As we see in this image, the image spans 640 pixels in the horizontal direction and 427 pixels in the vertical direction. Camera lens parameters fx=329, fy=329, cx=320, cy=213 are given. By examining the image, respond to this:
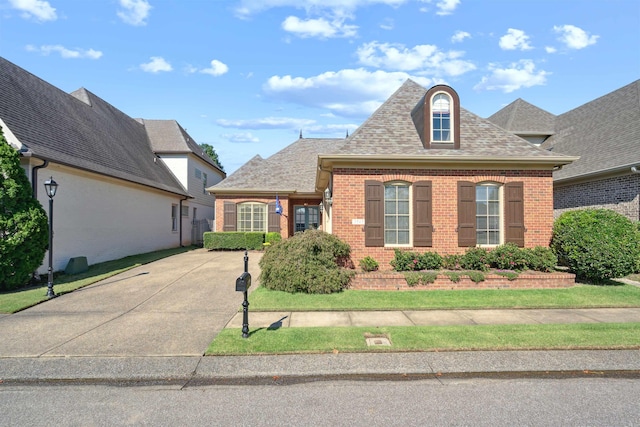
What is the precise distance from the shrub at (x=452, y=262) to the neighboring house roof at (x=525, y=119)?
497 inches

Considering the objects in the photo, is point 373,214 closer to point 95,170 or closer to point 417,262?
point 417,262

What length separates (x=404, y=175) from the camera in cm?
1041

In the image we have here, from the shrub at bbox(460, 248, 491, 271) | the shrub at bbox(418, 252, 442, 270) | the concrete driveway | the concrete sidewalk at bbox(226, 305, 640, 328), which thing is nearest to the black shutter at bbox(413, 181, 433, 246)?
the shrub at bbox(418, 252, 442, 270)

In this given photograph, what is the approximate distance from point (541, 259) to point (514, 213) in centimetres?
158

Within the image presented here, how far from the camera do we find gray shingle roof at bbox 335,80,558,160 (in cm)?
1038

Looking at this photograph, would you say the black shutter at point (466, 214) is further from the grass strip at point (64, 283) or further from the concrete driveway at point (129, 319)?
the grass strip at point (64, 283)

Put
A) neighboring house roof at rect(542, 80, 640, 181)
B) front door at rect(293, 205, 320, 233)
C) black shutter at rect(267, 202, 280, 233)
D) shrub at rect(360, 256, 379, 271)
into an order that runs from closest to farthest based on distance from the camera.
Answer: shrub at rect(360, 256, 379, 271) < neighboring house roof at rect(542, 80, 640, 181) < black shutter at rect(267, 202, 280, 233) < front door at rect(293, 205, 320, 233)

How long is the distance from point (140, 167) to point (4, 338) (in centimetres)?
1390

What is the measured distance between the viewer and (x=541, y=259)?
32.2 ft

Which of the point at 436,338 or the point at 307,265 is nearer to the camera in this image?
the point at 436,338

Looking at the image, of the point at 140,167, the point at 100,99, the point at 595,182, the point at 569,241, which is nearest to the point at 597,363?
the point at 569,241

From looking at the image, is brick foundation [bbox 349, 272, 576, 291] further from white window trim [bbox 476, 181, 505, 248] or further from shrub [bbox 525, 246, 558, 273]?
white window trim [bbox 476, 181, 505, 248]

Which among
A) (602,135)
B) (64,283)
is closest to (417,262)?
(64,283)

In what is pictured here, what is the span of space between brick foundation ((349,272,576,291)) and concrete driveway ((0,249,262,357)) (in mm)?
3498
